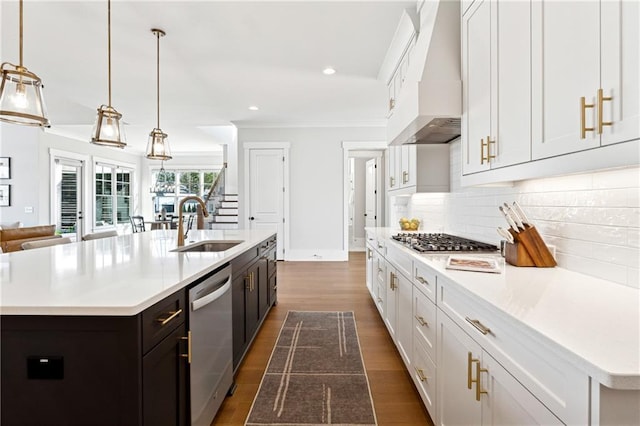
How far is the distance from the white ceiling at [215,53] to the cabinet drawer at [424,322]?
244 cm

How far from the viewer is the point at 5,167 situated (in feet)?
24.5

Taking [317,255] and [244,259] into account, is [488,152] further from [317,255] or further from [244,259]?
[317,255]

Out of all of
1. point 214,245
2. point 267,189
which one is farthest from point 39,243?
point 267,189

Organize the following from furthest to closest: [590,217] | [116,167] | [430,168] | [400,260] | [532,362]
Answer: [116,167]
[430,168]
[400,260]
[590,217]
[532,362]

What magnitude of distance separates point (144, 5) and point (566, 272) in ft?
11.7

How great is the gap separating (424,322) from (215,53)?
3.48 m

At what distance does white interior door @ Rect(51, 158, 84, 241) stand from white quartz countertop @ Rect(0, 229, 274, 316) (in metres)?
7.42

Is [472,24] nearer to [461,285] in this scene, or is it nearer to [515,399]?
[461,285]

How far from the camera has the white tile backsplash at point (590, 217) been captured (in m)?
1.23

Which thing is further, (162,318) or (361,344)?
(361,344)

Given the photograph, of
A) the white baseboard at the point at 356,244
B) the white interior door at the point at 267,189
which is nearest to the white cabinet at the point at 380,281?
the white interior door at the point at 267,189

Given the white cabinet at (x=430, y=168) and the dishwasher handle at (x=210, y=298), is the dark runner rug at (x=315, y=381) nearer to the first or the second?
the dishwasher handle at (x=210, y=298)

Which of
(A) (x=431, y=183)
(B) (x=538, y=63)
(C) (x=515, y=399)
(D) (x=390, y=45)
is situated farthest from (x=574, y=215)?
(D) (x=390, y=45)

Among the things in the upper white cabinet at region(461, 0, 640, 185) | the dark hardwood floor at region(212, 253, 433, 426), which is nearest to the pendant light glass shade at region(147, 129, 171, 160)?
the dark hardwood floor at region(212, 253, 433, 426)
